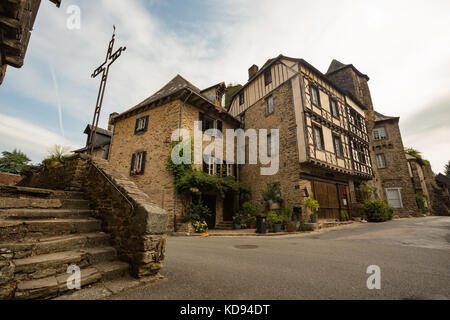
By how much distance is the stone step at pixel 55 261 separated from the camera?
7.17ft

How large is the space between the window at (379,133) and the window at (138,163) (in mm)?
20508

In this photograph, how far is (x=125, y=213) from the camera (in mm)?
3156

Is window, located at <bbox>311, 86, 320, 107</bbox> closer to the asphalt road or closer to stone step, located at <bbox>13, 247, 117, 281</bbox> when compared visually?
the asphalt road

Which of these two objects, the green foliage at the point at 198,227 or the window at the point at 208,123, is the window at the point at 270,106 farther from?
the green foliage at the point at 198,227

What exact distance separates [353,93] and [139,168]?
18201 mm

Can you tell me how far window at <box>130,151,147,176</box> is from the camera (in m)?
11.0

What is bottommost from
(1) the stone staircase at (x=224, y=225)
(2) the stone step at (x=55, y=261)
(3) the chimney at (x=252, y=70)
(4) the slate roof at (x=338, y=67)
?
(1) the stone staircase at (x=224, y=225)

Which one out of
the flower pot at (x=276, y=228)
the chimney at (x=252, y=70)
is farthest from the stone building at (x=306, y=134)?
the chimney at (x=252, y=70)

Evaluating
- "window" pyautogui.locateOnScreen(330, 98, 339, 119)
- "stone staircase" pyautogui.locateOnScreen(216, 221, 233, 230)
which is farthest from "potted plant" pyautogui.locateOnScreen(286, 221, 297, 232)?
"window" pyautogui.locateOnScreen(330, 98, 339, 119)

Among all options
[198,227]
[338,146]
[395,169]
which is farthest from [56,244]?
[395,169]

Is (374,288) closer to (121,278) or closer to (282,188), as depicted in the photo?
(121,278)

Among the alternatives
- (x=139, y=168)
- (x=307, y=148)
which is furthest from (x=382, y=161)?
(x=139, y=168)

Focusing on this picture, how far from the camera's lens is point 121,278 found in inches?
105
